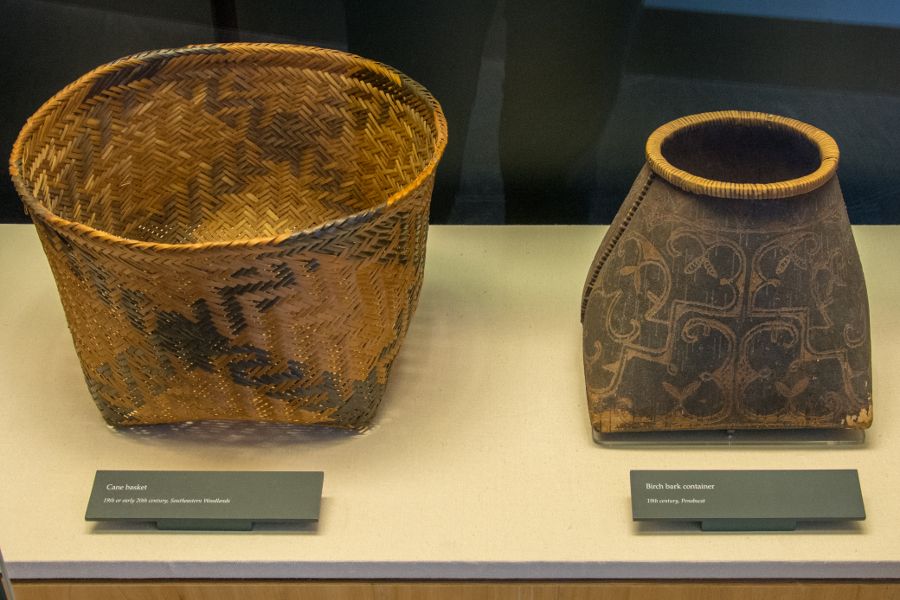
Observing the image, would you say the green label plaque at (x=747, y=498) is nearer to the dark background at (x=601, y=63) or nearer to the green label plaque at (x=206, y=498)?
the green label plaque at (x=206, y=498)

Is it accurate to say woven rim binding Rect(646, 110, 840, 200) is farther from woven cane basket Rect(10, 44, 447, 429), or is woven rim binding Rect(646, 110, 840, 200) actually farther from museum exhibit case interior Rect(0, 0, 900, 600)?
woven cane basket Rect(10, 44, 447, 429)

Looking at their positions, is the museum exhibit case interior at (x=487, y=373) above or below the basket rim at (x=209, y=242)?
below

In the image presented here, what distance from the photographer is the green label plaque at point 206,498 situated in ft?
3.46

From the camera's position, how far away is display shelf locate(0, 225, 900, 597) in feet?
3.42

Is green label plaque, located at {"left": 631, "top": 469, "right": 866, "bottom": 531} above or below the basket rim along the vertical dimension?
below

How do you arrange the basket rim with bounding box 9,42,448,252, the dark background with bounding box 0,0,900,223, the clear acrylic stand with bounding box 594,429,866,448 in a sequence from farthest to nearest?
the dark background with bounding box 0,0,900,223 → the clear acrylic stand with bounding box 594,429,866,448 → the basket rim with bounding box 9,42,448,252

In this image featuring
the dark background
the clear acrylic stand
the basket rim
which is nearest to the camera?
the basket rim

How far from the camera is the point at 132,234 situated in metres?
1.38

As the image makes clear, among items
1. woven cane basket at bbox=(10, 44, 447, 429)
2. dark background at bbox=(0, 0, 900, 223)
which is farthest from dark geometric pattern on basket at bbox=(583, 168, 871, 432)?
dark background at bbox=(0, 0, 900, 223)

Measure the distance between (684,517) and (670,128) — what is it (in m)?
0.39

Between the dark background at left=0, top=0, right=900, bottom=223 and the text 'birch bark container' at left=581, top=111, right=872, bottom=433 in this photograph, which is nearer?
the text 'birch bark container' at left=581, top=111, right=872, bottom=433

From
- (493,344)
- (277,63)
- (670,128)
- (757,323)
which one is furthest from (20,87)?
(757,323)

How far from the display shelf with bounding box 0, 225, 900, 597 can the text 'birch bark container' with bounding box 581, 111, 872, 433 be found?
60mm

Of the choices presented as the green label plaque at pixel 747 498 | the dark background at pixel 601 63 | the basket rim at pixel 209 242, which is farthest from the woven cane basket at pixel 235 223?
the green label plaque at pixel 747 498
